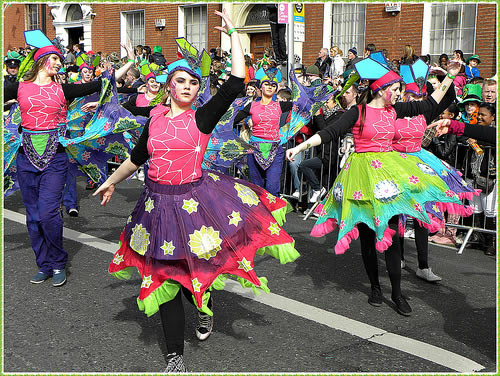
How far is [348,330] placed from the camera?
4578 millimetres

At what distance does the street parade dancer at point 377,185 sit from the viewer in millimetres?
4984

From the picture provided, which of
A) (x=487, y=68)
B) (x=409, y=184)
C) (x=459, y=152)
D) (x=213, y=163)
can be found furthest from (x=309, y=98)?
(x=487, y=68)

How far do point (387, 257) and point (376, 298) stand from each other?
15.6 inches

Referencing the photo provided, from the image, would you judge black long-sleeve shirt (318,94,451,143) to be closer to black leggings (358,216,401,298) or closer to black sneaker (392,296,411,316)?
black leggings (358,216,401,298)

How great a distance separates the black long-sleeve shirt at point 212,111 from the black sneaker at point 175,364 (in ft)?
4.23

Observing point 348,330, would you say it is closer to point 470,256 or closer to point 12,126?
point 470,256

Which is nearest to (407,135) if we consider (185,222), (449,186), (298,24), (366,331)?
(449,186)

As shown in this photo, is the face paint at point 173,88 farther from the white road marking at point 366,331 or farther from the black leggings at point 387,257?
the black leggings at point 387,257

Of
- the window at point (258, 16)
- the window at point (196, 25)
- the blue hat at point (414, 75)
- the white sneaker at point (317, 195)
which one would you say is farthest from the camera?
the window at point (196, 25)

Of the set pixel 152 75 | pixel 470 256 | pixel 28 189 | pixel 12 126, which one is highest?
pixel 152 75

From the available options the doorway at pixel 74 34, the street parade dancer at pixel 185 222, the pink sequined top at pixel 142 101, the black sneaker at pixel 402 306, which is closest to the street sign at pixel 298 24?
the pink sequined top at pixel 142 101

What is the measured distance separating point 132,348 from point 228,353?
67cm

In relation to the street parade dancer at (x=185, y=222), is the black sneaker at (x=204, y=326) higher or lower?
lower

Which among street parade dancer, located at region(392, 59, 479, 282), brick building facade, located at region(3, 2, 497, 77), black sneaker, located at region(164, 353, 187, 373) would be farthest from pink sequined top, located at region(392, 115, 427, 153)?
brick building facade, located at region(3, 2, 497, 77)
